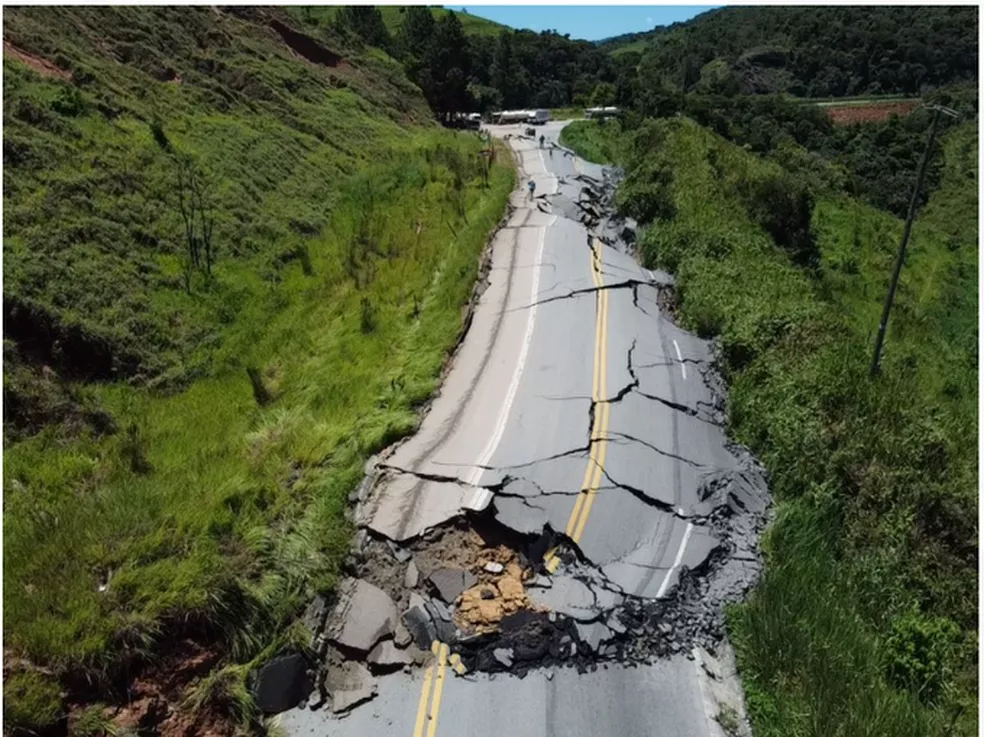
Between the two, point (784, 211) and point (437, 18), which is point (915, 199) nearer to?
point (784, 211)

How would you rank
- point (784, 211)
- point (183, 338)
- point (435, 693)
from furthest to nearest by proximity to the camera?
point (784, 211) → point (183, 338) → point (435, 693)

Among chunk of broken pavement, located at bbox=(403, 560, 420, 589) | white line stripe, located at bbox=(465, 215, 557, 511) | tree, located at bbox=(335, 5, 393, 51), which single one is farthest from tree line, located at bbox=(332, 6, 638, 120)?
chunk of broken pavement, located at bbox=(403, 560, 420, 589)

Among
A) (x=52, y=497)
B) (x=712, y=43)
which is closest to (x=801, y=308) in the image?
(x=52, y=497)

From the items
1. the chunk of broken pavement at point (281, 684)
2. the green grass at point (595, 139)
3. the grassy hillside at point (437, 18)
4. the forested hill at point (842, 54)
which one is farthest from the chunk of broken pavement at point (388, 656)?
the forested hill at point (842, 54)

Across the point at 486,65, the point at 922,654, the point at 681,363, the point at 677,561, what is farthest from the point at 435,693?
the point at 486,65

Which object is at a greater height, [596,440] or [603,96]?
[603,96]

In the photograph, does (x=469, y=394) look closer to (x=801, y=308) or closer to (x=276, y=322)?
(x=276, y=322)

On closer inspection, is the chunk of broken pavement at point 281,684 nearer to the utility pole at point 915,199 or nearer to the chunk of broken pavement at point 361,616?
the chunk of broken pavement at point 361,616
